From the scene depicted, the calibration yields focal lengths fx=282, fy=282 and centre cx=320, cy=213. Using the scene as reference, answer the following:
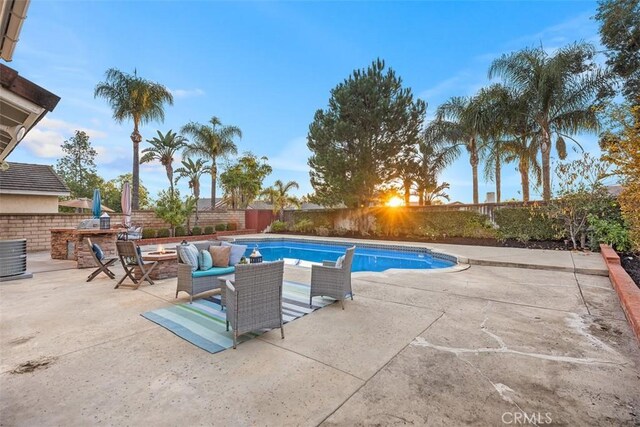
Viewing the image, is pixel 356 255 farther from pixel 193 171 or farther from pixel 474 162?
pixel 193 171

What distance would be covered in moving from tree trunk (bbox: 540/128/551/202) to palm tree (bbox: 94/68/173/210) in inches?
785

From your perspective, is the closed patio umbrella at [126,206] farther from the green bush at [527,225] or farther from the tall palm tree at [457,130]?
the tall palm tree at [457,130]

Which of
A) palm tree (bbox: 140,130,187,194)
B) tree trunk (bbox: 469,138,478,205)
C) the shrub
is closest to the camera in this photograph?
tree trunk (bbox: 469,138,478,205)

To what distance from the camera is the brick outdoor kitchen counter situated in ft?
24.2

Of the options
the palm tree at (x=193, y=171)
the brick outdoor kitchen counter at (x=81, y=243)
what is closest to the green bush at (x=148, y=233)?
the palm tree at (x=193, y=171)

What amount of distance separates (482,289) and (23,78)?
7.08 m

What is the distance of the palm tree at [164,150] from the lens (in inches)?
687

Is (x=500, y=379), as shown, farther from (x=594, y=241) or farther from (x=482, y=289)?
(x=594, y=241)

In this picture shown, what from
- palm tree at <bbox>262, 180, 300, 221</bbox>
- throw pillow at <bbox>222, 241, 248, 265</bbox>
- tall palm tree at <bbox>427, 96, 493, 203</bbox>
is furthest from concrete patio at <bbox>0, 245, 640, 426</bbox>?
palm tree at <bbox>262, 180, 300, 221</bbox>

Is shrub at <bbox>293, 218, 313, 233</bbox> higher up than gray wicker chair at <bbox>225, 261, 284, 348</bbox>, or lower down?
higher up

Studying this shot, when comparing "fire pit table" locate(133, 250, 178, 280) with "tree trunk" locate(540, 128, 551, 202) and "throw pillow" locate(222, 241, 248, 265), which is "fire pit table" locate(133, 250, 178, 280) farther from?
"tree trunk" locate(540, 128, 551, 202)

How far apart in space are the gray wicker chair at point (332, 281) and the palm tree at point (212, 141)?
17.8 meters

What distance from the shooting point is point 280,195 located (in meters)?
20.8

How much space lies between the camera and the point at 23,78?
294 centimetres
